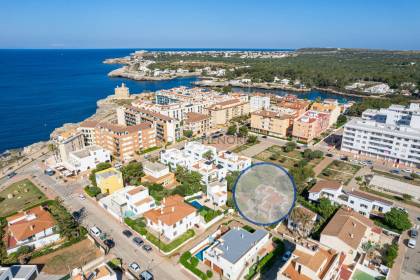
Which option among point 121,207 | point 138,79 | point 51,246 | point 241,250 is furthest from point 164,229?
point 138,79

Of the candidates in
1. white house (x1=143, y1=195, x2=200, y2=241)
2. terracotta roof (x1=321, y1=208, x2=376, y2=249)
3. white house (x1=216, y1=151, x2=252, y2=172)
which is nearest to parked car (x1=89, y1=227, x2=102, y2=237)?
white house (x1=143, y1=195, x2=200, y2=241)

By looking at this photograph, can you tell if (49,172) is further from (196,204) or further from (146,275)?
(146,275)

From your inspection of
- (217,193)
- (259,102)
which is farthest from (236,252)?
(259,102)

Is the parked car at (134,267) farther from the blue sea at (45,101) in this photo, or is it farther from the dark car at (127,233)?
the blue sea at (45,101)

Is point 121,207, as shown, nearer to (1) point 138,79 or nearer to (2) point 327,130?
(2) point 327,130

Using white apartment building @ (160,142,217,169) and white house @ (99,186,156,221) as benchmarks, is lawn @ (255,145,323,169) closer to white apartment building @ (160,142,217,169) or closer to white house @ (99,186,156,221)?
white apartment building @ (160,142,217,169)

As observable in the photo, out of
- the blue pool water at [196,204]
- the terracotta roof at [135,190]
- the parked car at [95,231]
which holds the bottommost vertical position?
the parked car at [95,231]

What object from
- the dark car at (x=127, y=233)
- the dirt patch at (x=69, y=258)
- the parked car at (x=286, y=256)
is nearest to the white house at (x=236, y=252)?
Answer: the parked car at (x=286, y=256)
